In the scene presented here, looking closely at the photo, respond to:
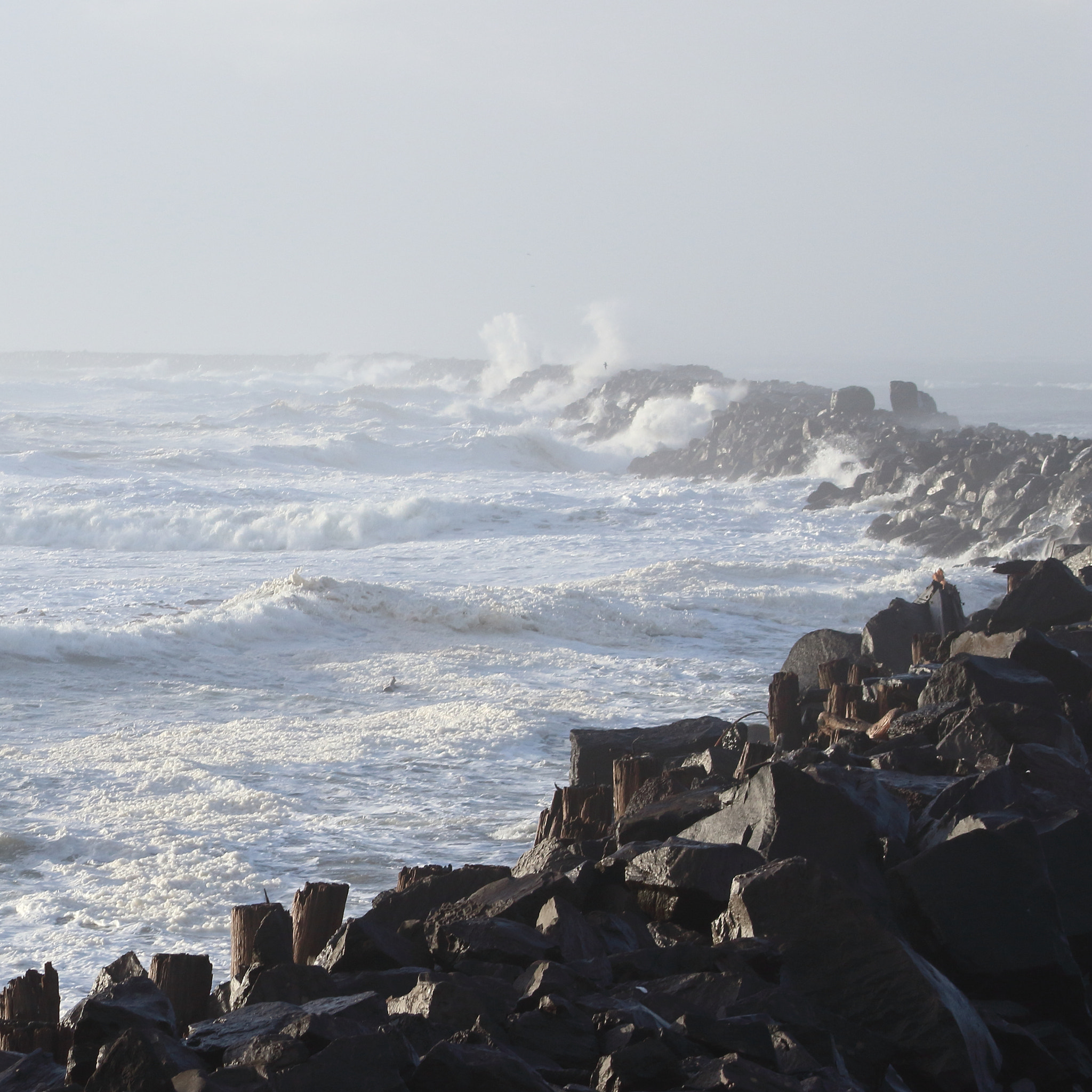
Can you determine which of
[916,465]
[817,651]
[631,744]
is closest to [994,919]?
[631,744]

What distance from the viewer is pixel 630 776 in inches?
176

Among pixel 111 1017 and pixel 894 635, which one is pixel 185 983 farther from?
pixel 894 635

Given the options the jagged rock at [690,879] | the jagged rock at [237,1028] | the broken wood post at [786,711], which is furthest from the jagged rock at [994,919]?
the broken wood post at [786,711]

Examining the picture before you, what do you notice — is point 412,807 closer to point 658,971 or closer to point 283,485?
point 658,971

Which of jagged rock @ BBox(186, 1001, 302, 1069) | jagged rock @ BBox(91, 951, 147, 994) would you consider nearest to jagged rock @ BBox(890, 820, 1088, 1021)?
jagged rock @ BBox(186, 1001, 302, 1069)

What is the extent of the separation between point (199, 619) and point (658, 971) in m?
10.00

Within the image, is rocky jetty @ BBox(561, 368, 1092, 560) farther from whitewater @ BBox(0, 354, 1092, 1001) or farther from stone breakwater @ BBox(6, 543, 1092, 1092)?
stone breakwater @ BBox(6, 543, 1092, 1092)

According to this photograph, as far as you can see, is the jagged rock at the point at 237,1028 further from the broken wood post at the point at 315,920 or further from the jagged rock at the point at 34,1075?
the broken wood post at the point at 315,920

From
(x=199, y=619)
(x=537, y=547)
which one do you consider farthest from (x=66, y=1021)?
(x=537, y=547)

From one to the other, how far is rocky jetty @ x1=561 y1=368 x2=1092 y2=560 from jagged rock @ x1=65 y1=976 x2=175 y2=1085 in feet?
49.0

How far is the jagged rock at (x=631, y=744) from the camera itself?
5789 millimetres

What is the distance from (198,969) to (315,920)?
0.44 metres

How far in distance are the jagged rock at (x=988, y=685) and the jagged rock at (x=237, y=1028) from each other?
309 centimetres

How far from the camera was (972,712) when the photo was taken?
14.4 ft
